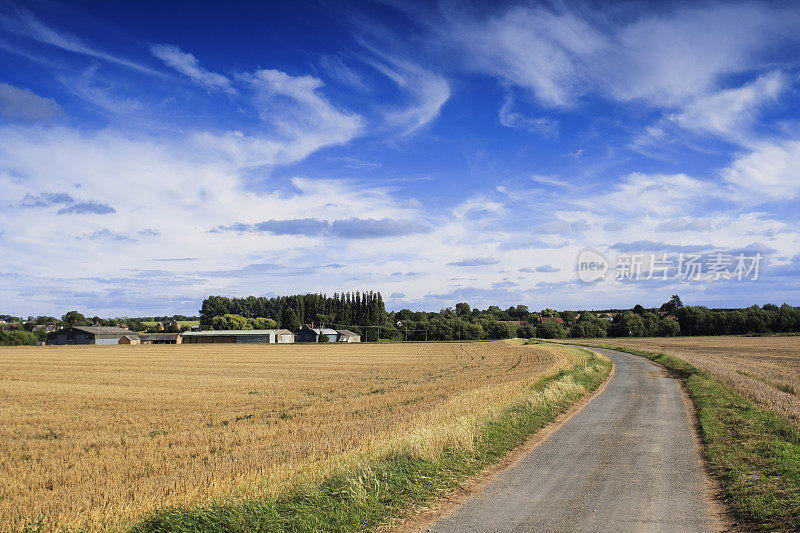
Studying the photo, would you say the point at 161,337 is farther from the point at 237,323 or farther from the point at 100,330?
the point at 237,323

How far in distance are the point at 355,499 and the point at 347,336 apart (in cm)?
15497

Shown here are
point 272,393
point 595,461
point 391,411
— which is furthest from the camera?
point 272,393

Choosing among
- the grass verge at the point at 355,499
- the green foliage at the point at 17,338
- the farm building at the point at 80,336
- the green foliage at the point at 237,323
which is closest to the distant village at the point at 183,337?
the farm building at the point at 80,336

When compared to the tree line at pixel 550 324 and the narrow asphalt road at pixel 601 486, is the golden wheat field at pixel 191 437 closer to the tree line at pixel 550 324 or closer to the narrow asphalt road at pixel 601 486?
the narrow asphalt road at pixel 601 486

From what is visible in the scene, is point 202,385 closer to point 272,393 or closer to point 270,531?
point 272,393

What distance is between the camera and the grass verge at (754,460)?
897 cm

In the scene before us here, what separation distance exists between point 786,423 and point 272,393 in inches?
1007

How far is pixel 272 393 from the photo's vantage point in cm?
3102

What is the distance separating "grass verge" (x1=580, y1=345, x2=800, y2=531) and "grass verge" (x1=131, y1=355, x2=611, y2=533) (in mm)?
5434

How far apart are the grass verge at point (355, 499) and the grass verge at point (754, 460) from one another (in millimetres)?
5434

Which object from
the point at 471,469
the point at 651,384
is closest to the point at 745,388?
the point at 651,384

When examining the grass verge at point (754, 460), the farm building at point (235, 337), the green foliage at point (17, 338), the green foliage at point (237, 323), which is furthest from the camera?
the green foliage at point (237, 323)

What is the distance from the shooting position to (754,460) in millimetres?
12414

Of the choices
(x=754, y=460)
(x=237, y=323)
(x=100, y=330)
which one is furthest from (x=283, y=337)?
(x=754, y=460)
